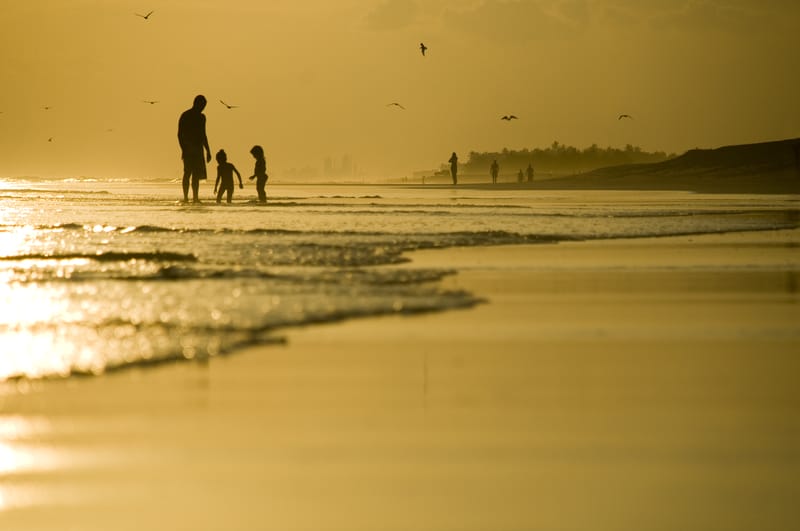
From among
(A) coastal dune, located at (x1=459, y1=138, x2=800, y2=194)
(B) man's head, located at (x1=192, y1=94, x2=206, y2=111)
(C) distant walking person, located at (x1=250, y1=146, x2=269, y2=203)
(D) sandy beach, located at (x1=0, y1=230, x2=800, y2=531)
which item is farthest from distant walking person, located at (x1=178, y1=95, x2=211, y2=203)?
(A) coastal dune, located at (x1=459, y1=138, x2=800, y2=194)

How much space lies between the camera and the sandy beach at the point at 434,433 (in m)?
4.16

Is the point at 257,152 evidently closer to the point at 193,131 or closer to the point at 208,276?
the point at 193,131

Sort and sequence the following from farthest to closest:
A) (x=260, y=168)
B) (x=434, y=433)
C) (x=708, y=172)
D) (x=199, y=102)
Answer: (x=708, y=172), (x=260, y=168), (x=199, y=102), (x=434, y=433)

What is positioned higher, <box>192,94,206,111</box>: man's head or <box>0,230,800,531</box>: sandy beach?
<box>192,94,206,111</box>: man's head

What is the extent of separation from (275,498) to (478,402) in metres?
1.72

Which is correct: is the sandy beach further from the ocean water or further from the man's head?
the man's head

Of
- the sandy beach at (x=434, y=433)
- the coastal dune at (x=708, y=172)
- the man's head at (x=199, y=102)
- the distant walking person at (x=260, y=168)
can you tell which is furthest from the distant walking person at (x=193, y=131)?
the coastal dune at (x=708, y=172)

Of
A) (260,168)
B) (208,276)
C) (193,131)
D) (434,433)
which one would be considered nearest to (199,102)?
(193,131)

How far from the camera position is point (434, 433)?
521cm

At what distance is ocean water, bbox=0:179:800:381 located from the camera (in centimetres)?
759

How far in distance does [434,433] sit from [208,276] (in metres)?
6.76

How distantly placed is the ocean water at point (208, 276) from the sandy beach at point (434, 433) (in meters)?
0.49

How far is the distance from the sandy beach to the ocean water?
0.49 meters

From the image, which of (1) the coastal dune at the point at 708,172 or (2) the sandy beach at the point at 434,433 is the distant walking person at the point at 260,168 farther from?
(1) the coastal dune at the point at 708,172
